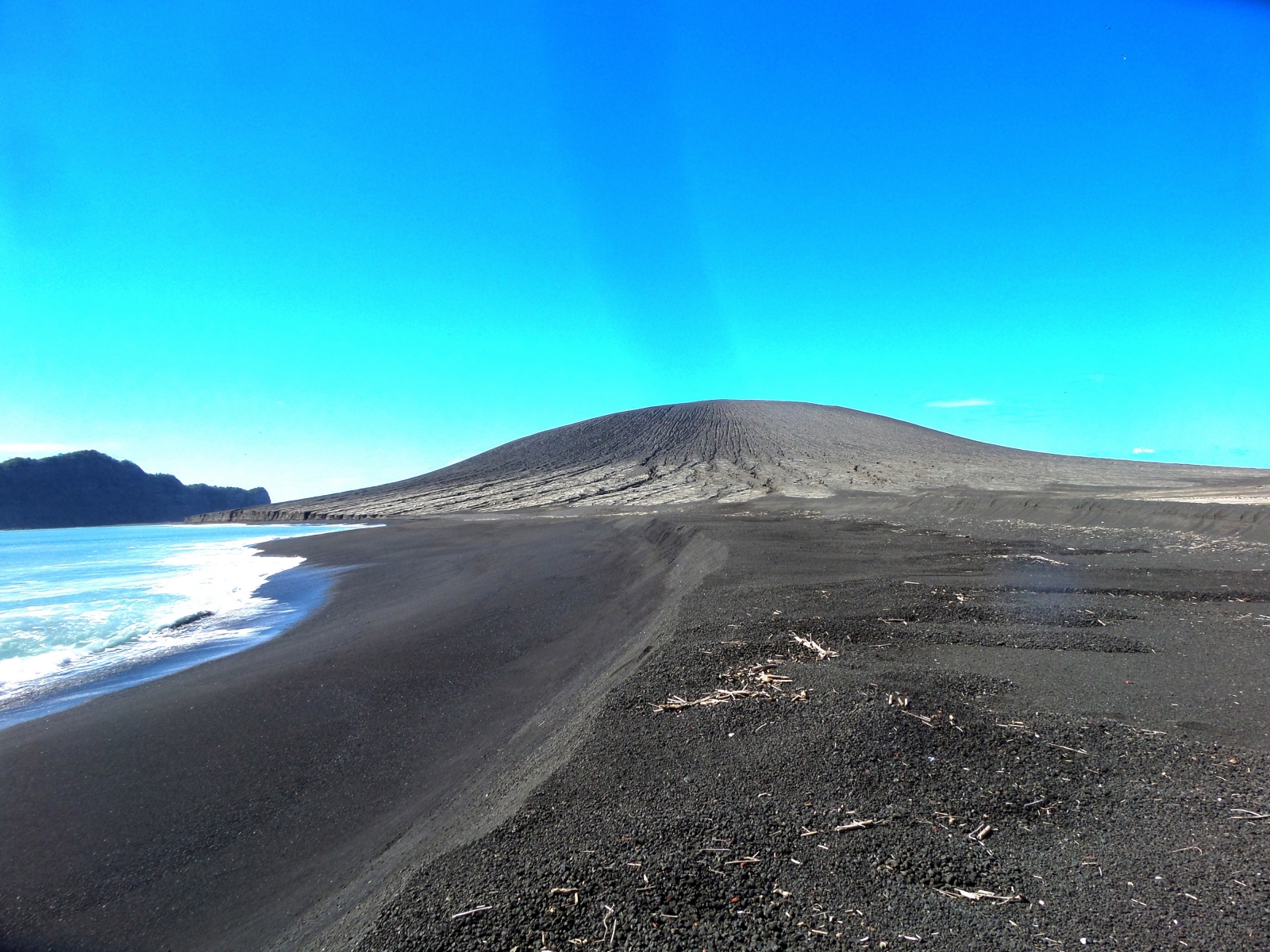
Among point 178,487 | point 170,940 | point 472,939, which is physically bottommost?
point 170,940

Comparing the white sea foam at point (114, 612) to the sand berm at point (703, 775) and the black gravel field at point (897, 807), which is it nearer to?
the sand berm at point (703, 775)

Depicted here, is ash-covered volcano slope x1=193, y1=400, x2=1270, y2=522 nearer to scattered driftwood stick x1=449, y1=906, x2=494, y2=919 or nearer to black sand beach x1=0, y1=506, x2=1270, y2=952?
black sand beach x1=0, y1=506, x2=1270, y2=952

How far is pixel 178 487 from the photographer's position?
9631cm

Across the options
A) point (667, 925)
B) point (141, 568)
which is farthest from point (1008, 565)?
point (141, 568)

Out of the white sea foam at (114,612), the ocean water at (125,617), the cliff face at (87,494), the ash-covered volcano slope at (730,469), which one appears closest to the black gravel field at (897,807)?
the ocean water at (125,617)

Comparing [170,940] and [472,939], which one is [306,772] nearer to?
[170,940]

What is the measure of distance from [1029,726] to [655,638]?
3194 mm

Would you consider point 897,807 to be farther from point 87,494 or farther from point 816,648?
point 87,494

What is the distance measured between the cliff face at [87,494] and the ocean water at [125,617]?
237ft

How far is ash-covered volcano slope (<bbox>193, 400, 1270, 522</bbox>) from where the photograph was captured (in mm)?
31094

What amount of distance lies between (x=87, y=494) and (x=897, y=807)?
111 m

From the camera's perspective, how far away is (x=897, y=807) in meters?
2.58

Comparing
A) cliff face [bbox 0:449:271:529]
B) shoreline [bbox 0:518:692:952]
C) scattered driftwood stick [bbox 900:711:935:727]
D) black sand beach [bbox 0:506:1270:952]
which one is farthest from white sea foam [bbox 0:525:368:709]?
cliff face [bbox 0:449:271:529]

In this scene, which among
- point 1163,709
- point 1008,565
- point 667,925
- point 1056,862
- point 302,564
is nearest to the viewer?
point 667,925
